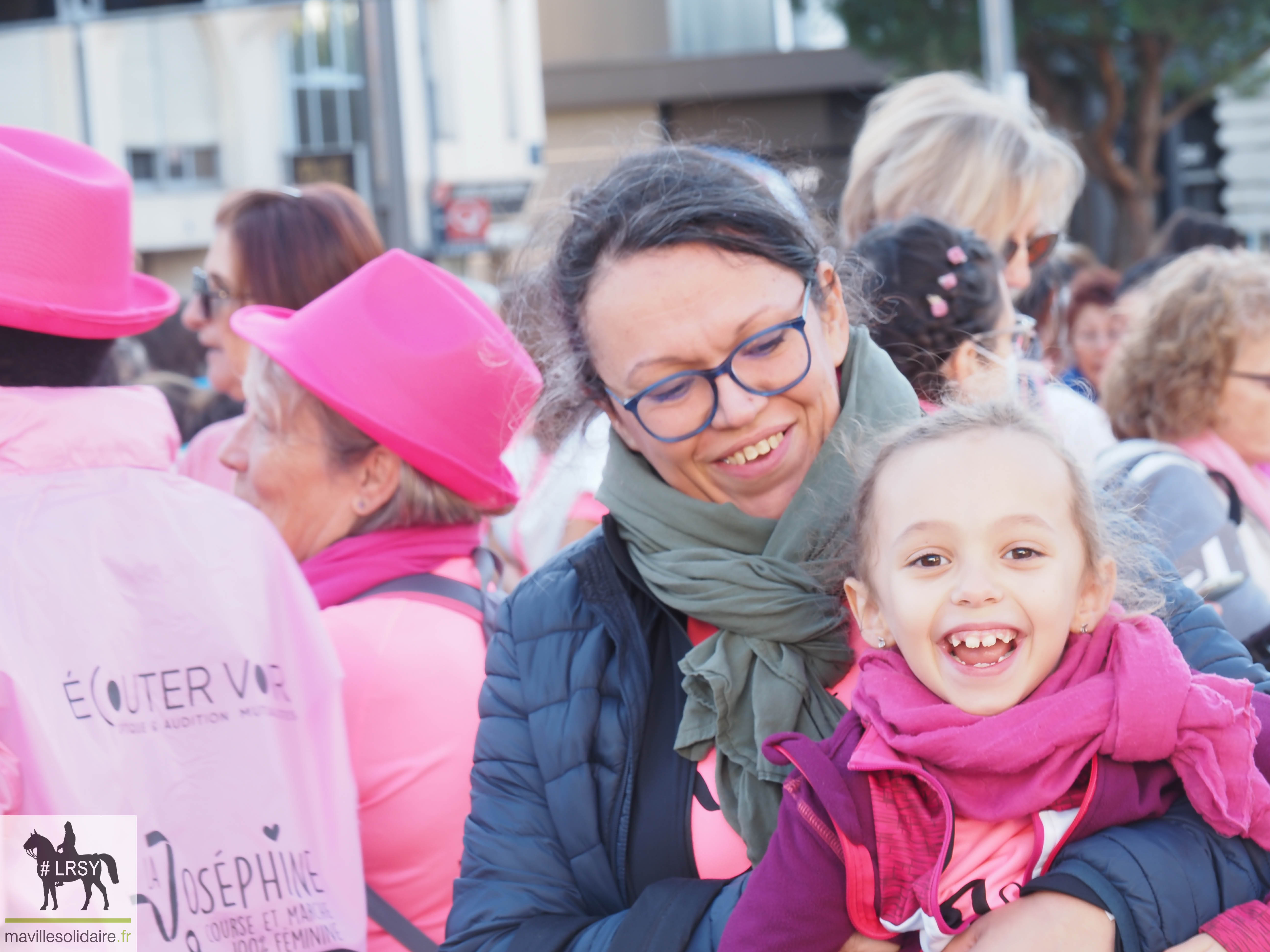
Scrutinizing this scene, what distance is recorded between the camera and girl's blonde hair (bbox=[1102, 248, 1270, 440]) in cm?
359

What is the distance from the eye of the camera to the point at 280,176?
2075 centimetres

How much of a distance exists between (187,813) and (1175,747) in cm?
145

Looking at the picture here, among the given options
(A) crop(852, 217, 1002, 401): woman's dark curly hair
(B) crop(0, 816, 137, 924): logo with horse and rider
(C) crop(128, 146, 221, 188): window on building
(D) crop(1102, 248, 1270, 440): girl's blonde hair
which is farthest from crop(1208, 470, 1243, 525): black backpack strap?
(C) crop(128, 146, 221, 188): window on building

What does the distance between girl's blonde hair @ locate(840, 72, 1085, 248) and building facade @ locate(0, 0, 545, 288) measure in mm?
8773

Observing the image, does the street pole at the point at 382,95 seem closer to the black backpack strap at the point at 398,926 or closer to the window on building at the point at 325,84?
the black backpack strap at the point at 398,926

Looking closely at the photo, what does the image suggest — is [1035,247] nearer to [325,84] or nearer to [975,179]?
[975,179]

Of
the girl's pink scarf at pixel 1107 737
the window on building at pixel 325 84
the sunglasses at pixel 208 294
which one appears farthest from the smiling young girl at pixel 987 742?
the window on building at pixel 325 84

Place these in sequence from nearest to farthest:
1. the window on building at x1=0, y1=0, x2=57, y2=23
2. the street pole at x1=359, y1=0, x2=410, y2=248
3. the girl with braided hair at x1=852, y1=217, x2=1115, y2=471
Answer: the girl with braided hair at x1=852, y1=217, x2=1115, y2=471
the window on building at x1=0, y1=0, x2=57, y2=23
the street pole at x1=359, y1=0, x2=410, y2=248

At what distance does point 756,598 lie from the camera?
81.8 inches

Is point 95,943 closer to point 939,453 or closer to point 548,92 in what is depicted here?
point 939,453

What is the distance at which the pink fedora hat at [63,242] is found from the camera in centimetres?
227

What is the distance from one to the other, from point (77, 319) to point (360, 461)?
81cm

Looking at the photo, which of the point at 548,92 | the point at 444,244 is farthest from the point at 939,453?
the point at 548,92

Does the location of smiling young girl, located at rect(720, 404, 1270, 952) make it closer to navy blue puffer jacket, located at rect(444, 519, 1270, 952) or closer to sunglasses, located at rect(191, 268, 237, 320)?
navy blue puffer jacket, located at rect(444, 519, 1270, 952)
